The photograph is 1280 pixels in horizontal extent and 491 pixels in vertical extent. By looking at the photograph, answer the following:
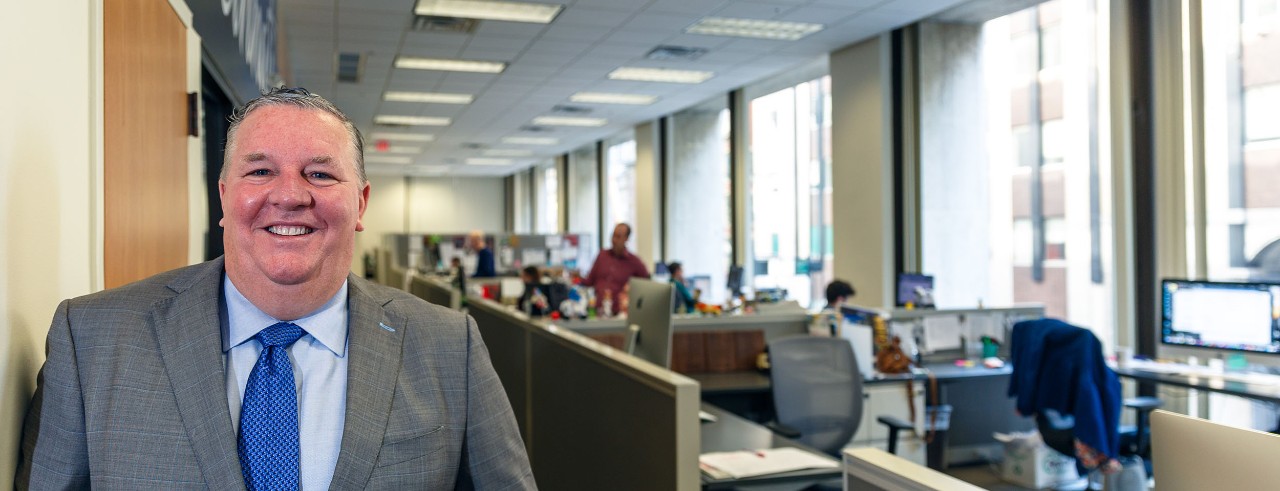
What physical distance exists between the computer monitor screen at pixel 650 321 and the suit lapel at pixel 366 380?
187 cm

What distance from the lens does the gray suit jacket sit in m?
0.97

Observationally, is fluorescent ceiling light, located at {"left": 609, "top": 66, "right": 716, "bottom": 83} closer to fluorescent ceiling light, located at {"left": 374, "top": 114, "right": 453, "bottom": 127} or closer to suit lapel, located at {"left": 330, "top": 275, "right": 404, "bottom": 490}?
fluorescent ceiling light, located at {"left": 374, "top": 114, "right": 453, "bottom": 127}

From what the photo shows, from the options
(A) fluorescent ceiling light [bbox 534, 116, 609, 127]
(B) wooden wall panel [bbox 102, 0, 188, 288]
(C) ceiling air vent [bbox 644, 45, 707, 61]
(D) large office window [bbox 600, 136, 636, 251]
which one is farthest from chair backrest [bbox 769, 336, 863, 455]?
(D) large office window [bbox 600, 136, 636, 251]

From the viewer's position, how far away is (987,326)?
5.21 meters

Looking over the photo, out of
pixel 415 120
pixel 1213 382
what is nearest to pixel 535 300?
pixel 1213 382

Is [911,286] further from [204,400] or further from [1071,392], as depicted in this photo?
[204,400]

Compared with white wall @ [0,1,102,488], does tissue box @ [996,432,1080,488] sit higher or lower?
lower

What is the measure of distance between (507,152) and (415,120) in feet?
14.0

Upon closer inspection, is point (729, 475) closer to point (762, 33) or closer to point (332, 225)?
point (332, 225)

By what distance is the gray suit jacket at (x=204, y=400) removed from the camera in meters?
0.97

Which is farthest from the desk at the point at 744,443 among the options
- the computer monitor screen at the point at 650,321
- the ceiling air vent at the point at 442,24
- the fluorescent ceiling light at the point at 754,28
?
the ceiling air vent at the point at 442,24

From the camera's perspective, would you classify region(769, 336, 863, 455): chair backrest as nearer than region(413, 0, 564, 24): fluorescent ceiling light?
Yes

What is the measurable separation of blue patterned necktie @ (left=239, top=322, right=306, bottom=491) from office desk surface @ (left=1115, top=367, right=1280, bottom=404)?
4.17 m

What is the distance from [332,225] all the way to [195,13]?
1.77 m
